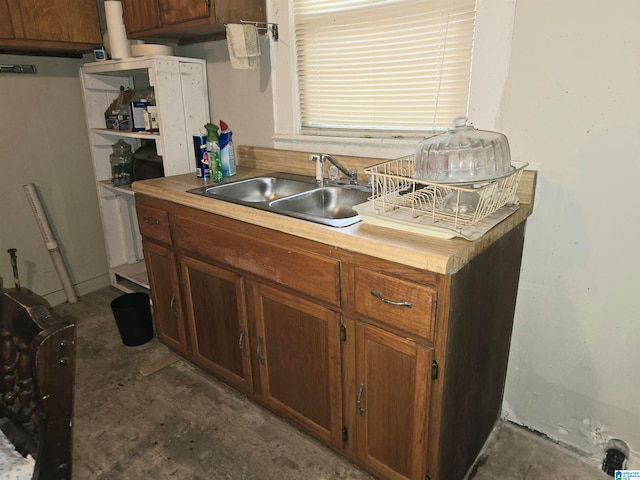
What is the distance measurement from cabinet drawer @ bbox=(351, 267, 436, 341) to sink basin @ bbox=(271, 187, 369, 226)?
0.56 metres

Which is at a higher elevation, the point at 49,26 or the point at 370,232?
the point at 49,26

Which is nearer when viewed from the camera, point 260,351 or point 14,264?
point 260,351

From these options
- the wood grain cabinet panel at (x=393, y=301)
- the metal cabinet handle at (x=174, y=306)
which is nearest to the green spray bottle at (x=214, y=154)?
the metal cabinet handle at (x=174, y=306)

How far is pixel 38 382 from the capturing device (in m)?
0.81

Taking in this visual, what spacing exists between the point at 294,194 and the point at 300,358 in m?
0.71

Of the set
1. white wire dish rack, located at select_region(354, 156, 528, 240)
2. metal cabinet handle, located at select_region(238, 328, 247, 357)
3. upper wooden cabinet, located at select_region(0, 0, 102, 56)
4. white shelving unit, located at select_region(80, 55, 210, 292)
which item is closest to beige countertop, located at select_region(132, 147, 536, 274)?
white wire dish rack, located at select_region(354, 156, 528, 240)

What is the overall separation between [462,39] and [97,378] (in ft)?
7.36

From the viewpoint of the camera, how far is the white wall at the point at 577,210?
1.32 metres

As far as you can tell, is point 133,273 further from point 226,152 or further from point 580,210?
point 580,210

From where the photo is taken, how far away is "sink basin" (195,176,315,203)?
2.02m

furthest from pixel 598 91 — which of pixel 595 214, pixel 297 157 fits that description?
pixel 297 157

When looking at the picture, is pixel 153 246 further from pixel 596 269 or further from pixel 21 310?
pixel 596 269

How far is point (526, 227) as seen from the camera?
1566 millimetres

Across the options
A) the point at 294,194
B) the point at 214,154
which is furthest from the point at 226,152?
the point at 294,194
